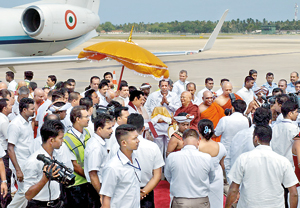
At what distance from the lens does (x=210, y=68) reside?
1119 inches

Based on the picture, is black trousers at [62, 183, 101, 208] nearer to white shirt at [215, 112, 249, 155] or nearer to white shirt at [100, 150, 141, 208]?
white shirt at [100, 150, 141, 208]

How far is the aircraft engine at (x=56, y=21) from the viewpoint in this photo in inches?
580

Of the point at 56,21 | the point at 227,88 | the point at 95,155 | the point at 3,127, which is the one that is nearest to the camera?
the point at 95,155

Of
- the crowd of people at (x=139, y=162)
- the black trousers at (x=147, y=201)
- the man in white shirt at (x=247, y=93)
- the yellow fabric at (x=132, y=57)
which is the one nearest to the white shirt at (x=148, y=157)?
the crowd of people at (x=139, y=162)

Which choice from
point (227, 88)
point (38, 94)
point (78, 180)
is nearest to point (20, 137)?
point (78, 180)

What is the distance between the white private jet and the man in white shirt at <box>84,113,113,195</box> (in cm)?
889

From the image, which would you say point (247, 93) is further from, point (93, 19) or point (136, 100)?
point (93, 19)

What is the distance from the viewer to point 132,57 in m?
7.77

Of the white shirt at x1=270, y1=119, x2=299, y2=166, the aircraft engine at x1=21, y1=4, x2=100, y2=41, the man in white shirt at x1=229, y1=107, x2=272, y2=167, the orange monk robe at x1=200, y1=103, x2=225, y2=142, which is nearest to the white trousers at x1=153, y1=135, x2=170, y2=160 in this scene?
the orange monk robe at x1=200, y1=103, x2=225, y2=142

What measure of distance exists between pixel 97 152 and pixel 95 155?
0.04m

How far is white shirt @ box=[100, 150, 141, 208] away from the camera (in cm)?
399

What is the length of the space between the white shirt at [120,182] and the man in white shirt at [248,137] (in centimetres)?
196

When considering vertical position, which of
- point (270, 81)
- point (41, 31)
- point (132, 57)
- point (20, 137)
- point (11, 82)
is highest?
point (132, 57)

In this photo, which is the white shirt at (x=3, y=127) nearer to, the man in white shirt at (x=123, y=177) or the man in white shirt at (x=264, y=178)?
the man in white shirt at (x=123, y=177)
